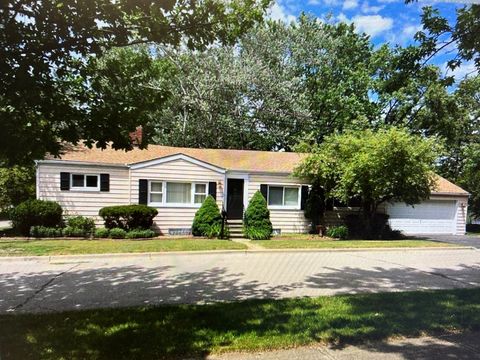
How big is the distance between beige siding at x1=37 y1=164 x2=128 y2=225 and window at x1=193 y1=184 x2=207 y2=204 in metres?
3.11

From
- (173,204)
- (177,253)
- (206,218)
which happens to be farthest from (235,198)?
(177,253)

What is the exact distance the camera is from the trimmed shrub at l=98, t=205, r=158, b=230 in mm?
16750

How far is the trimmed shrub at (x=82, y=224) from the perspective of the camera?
1642 cm

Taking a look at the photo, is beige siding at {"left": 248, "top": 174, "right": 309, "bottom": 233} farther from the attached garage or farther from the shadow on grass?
the shadow on grass

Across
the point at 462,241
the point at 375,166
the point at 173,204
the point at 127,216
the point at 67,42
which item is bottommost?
the point at 462,241

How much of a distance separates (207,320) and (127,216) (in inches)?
474

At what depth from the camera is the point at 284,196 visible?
66.0ft

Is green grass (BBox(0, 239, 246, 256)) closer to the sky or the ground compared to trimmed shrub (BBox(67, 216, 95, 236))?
closer to the ground

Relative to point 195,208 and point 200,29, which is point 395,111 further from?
point 200,29

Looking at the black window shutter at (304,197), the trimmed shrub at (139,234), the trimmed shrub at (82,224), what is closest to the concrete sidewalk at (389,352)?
the trimmed shrub at (139,234)

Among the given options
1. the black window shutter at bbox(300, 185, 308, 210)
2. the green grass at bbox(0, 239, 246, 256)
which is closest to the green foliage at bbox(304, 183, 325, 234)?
the black window shutter at bbox(300, 185, 308, 210)

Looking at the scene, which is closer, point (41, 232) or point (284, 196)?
point (41, 232)

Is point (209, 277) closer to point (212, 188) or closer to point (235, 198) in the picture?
point (212, 188)

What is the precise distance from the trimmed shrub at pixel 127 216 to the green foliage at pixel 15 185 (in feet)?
19.8
